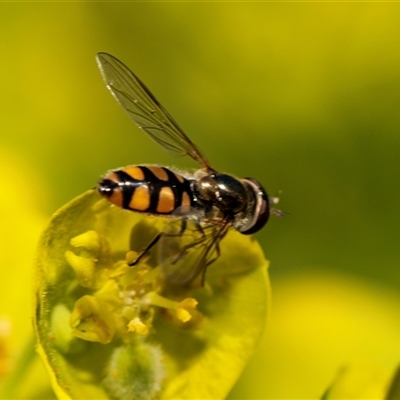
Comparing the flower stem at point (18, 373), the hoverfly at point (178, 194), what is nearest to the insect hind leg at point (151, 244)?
the hoverfly at point (178, 194)

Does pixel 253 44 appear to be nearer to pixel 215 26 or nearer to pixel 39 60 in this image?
pixel 215 26

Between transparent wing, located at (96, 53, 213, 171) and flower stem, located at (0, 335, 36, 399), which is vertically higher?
transparent wing, located at (96, 53, 213, 171)

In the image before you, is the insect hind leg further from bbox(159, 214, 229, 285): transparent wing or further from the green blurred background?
the green blurred background

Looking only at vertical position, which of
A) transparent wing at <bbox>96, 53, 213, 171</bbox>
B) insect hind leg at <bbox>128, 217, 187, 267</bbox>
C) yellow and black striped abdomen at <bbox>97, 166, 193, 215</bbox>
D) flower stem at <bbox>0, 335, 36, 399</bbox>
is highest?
transparent wing at <bbox>96, 53, 213, 171</bbox>

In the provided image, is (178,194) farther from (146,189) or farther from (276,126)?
(276,126)

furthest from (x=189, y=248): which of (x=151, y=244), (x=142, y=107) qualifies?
(x=142, y=107)

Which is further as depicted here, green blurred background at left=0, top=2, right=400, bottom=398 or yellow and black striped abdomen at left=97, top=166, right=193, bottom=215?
green blurred background at left=0, top=2, right=400, bottom=398

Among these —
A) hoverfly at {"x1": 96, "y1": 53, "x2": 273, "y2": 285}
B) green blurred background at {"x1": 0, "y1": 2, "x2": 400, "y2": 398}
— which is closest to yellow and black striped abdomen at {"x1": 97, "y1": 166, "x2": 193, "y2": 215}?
hoverfly at {"x1": 96, "y1": 53, "x2": 273, "y2": 285}

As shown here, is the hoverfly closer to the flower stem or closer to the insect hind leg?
the insect hind leg

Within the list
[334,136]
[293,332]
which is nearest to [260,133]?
[334,136]
